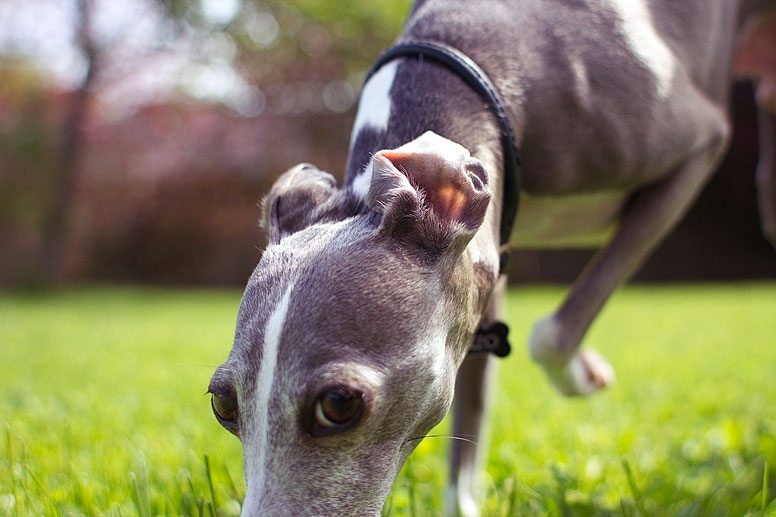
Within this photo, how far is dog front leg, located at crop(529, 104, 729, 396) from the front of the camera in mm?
2055

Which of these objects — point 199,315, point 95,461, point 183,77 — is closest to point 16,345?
point 199,315

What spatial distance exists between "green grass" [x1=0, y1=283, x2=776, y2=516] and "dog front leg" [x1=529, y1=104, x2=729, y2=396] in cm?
32

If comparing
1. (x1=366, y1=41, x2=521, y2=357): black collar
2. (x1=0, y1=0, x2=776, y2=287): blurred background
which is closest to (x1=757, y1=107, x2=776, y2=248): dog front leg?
(x1=366, y1=41, x2=521, y2=357): black collar

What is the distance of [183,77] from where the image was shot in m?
15.4

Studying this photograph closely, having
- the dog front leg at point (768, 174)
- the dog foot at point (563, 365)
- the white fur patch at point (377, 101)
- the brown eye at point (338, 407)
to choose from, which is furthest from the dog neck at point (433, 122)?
the dog front leg at point (768, 174)

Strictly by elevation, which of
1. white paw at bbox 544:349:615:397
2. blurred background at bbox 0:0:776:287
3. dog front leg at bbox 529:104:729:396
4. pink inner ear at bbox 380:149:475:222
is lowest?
blurred background at bbox 0:0:776:287

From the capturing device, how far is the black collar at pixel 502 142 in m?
1.84

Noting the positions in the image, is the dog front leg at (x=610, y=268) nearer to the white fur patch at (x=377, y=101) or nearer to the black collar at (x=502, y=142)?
the black collar at (x=502, y=142)

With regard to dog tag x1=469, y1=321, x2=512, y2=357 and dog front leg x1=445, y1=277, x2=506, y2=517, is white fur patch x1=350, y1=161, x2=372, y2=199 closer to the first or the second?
dog tag x1=469, y1=321, x2=512, y2=357

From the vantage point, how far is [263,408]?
4.38 feet

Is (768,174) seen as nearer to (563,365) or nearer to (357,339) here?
(563,365)

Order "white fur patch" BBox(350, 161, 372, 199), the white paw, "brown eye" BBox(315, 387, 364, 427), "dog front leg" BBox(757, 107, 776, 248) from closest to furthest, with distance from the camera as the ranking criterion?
"brown eye" BBox(315, 387, 364, 427) → "white fur patch" BBox(350, 161, 372, 199) → the white paw → "dog front leg" BBox(757, 107, 776, 248)

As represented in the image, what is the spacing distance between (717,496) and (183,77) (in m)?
15.0

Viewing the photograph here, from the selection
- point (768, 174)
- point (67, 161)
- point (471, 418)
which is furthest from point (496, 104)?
point (67, 161)
